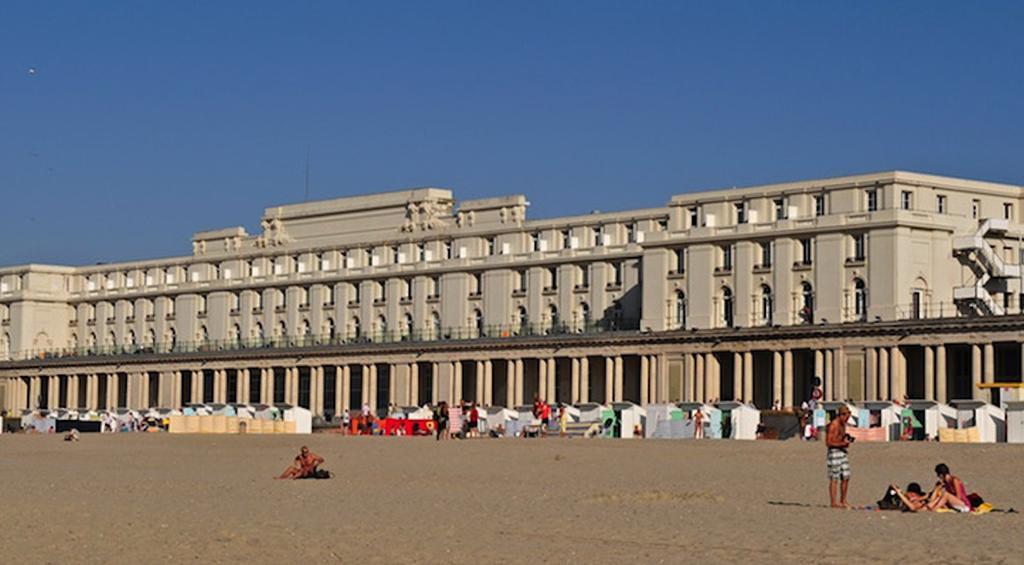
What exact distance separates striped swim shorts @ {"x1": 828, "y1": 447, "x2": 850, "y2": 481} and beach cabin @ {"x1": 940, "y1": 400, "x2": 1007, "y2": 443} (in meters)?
32.7

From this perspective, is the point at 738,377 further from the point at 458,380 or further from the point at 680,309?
the point at 458,380

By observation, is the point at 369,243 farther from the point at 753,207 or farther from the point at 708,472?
the point at 708,472

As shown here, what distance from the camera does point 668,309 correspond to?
320 ft

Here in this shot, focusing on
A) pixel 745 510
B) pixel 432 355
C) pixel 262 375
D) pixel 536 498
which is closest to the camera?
pixel 745 510

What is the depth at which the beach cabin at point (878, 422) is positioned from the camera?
67.8 metres

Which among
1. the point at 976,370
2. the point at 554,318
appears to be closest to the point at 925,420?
the point at 976,370

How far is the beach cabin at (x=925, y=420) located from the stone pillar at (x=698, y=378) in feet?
74.1

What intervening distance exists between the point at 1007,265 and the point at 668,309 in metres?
16.9

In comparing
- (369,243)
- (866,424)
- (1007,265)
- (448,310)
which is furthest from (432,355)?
(866,424)

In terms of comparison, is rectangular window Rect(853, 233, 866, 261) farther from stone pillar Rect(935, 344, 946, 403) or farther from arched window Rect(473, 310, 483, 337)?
arched window Rect(473, 310, 483, 337)

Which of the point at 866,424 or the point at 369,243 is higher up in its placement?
the point at 369,243

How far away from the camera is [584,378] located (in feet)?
327

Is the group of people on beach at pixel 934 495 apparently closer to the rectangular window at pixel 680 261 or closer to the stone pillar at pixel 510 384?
the rectangular window at pixel 680 261

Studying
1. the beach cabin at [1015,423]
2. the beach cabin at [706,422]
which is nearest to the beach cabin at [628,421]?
the beach cabin at [706,422]
